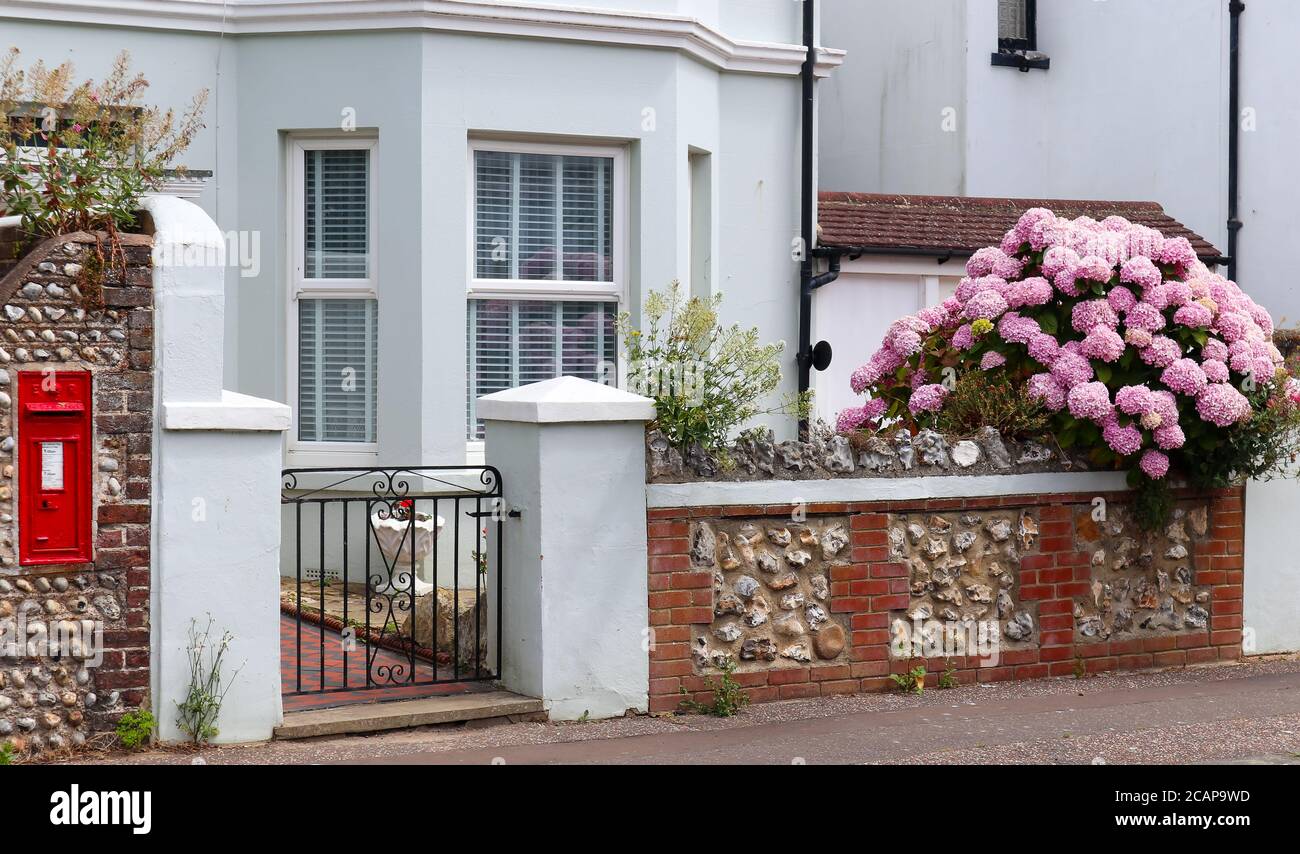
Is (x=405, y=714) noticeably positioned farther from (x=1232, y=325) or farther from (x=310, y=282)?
(x=1232, y=325)

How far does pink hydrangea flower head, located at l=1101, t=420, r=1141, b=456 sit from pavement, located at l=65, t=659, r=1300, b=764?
4.40 feet

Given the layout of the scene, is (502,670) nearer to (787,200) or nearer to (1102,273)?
(1102,273)

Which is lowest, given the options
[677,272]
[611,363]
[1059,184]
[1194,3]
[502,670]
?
[502,670]

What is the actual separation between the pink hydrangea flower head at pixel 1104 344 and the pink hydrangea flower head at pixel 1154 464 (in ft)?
1.96

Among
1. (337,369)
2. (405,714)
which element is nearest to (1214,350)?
(405,714)

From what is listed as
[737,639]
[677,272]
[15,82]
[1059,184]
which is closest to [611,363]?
[677,272]

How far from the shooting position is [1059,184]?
15.9 meters

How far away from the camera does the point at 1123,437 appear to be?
27.1 ft

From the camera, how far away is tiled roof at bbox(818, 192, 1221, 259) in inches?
478

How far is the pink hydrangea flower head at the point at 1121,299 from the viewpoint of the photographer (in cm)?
834

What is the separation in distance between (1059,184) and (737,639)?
9.86 m

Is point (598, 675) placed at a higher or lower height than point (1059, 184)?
lower

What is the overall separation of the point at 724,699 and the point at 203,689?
99.0 inches

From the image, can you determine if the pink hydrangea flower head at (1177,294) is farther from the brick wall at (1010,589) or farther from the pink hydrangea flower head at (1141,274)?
the brick wall at (1010,589)
